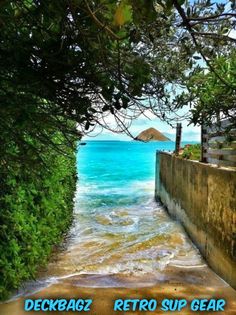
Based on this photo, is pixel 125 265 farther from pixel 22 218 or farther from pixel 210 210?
pixel 22 218

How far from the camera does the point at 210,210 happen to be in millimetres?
7398

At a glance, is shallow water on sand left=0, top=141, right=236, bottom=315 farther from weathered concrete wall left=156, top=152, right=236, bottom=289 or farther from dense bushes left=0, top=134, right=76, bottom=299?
dense bushes left=0, top=134, right=76, bottom=299

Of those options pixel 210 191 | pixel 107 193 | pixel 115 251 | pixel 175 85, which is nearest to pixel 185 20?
pixel 175 85

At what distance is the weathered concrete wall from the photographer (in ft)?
20.0

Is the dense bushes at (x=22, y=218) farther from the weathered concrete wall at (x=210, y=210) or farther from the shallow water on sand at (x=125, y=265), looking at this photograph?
the weathered concrete wall at (x=210, y=210)

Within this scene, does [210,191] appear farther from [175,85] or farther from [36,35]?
[36,35]

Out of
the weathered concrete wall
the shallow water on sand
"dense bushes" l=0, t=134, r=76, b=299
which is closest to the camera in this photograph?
"dense bushes" l=0, t=134, r=76, b=299

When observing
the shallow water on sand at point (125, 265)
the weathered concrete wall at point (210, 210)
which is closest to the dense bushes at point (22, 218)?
the shallow water on sand at point (125, 265)

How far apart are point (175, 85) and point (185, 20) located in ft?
7.94

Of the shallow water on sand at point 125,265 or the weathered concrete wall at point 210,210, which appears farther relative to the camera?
the weathered concrete wall at point 210,210

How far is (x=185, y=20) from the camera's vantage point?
1777mm

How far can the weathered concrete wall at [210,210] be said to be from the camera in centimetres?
609

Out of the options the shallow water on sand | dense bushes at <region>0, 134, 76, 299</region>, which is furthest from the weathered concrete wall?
dense bushes at <region>0, 134, 76, 299</region>

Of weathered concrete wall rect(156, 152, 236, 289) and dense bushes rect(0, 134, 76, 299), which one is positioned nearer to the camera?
dense bushes rect(0, 134, 76, 299)
